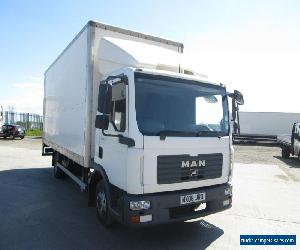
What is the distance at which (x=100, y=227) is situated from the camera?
5.87m

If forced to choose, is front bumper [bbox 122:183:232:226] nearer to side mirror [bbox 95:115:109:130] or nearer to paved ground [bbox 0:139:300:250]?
paved ground [bbox 0:139:300:250]

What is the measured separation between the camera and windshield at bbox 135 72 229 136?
191 inches

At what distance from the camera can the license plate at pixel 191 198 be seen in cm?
496

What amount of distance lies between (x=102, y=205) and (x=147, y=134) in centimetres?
179

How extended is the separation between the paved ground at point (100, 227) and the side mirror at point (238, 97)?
2.32 m

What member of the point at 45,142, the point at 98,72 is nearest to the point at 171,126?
the point at 98,72

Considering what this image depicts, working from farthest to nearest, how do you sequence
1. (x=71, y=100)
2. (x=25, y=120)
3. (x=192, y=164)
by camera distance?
(x=25, y=120) < (x=71, y=100) < (x=192, y=164)

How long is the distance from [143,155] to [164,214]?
92cm

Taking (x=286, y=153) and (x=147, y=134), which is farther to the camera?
(x=286, y=153)

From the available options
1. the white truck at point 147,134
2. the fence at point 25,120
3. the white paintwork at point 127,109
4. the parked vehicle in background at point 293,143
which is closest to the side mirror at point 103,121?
the white truck at point 147,134

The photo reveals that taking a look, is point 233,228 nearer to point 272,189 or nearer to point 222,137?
point 222,137

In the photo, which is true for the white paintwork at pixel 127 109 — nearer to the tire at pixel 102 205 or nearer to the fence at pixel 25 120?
the tire at pixel 102 205

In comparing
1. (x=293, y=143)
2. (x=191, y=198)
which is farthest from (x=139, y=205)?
(x=293, y=143)

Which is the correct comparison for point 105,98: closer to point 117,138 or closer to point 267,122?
point 117,138
